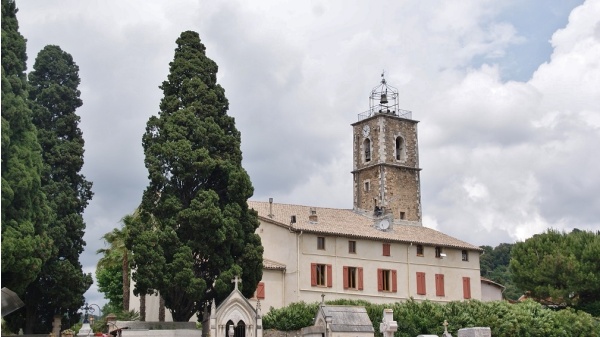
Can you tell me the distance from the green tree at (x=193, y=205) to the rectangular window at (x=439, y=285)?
64.8ft

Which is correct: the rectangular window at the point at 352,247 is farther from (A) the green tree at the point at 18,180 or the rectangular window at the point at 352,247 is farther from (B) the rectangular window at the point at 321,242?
(A) the green tree at the point at 18,180

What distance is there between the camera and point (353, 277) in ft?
163

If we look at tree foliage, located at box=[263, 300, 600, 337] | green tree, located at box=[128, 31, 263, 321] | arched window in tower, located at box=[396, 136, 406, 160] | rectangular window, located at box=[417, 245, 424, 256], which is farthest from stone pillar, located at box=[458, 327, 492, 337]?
arched window in tower, located at box=[396, 136, 406, 160]

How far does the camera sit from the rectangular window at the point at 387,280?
50312 millimetres

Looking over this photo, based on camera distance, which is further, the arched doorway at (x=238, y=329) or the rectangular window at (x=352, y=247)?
the rectangular window at (x=352, y=247)

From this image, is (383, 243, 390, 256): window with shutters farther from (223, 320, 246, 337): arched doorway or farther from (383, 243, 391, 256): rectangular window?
(223, 320, 246, 337): arched doorway

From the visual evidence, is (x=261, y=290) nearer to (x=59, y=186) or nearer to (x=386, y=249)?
(x=386, y=249)

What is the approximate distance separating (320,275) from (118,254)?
12604mm

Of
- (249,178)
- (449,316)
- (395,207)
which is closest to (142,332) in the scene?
(249,178)

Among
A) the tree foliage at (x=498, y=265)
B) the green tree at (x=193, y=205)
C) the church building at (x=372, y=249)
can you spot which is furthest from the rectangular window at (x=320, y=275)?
the tree foliage at (x=498, y=265)

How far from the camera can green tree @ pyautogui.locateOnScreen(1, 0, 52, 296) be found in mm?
28000

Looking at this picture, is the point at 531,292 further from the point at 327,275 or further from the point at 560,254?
the point at 327,275

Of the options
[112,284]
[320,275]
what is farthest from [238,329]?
[112,284]

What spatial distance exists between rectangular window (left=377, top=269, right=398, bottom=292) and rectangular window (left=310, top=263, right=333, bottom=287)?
144 inches
